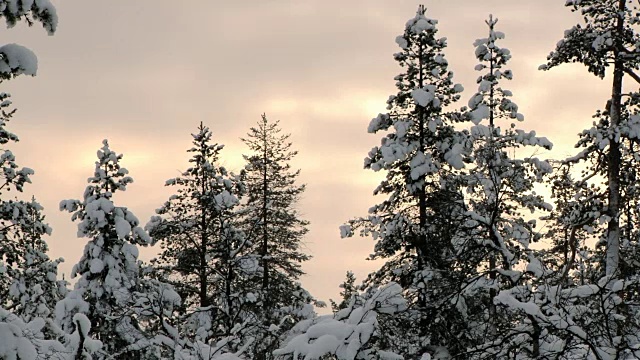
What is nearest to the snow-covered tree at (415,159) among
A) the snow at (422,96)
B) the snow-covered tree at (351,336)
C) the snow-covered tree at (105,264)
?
the snow at (422,96)

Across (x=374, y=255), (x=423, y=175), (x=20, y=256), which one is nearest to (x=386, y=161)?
(x=423, y=175)

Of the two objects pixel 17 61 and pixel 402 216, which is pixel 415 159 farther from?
pixel 17 61

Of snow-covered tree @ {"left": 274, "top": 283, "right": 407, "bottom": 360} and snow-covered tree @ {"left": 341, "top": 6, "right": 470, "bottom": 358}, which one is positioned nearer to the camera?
snow-covered tree @ {"left": 274, "top": 283, "right": 407, "bottom": 360}

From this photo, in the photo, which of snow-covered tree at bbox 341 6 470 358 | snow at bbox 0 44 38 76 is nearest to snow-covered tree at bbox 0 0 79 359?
snow at bbox 0 44 38 76

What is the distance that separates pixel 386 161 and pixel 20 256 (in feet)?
38.9

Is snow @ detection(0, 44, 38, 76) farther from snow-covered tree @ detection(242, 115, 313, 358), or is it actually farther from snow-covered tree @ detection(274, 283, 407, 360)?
snow-covered tree @ detection(242, 115, 313, 358)

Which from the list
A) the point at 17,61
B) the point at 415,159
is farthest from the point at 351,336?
the point at 415,159

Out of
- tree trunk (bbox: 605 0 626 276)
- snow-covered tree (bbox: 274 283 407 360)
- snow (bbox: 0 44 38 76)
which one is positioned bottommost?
snow-covered tree (bbox: 274 283 407 360)

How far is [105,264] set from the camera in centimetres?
2339

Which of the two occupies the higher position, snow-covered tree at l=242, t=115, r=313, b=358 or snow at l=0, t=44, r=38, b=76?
snow-covered tree at l=242, t=115, r=313, b=358

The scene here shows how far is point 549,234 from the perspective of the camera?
132 feet

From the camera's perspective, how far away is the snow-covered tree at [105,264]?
22938 mm

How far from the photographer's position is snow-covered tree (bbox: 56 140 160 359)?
22938mm

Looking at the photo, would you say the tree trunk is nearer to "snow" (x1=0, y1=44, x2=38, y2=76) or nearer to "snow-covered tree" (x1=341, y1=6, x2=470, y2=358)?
"snow-covered tree" (x1=341, y1=6, x2=470, y2=358)
